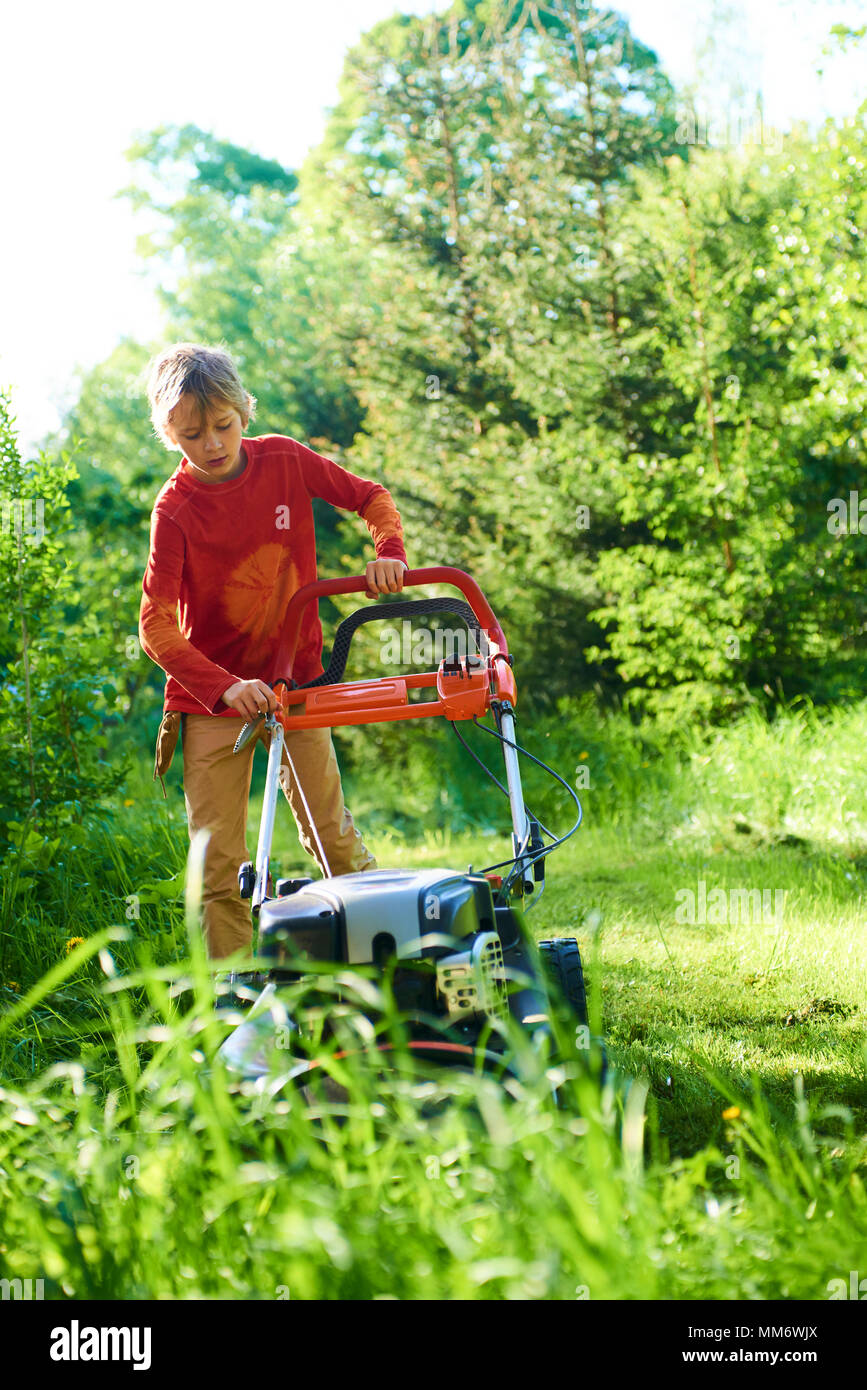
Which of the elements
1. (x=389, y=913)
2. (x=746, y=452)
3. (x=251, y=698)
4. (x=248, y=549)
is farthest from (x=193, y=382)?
(x=746, y=452)

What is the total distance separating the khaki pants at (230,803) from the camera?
3.17 metres

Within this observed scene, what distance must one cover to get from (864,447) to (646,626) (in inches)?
65.1

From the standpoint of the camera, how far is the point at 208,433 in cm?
300

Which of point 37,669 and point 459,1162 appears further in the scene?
point 37,669

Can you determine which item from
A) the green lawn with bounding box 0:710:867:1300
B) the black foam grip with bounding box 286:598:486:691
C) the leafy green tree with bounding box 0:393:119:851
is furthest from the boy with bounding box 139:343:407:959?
the leafy green tree with bounding box 0:393:119:851

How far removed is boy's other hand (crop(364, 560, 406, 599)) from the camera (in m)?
2.75

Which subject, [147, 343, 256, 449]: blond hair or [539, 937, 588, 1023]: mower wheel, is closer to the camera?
[539, 937, 588, 1023]: mower wheel

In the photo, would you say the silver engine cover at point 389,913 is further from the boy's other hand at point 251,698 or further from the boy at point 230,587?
the boy at point 230,587

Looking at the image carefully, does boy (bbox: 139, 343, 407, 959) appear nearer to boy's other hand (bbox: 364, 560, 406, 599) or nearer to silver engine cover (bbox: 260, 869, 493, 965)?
boy's other hand (bbox: 364, 560, 406, 599)

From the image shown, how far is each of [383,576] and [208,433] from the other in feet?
2.07

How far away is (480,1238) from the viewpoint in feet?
5.39

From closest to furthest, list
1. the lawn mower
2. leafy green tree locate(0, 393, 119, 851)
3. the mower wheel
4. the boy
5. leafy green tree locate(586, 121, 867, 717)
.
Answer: the lawn mower
the mower wheel
the boy
leafy green tree locate(0, 393, 119, 851)
leafy green tree locate(586, 121, 867, 717)

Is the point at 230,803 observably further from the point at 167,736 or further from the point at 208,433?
the point at 208,433
